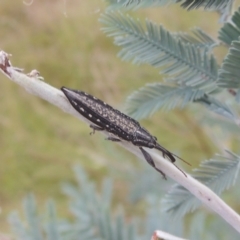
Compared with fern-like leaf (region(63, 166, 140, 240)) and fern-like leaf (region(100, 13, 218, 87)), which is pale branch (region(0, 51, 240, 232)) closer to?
fern-like leaf (region(100, 13, 218, 87))

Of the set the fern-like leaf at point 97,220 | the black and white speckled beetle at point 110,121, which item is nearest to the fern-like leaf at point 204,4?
the black and white speckled beetle at point 110,121

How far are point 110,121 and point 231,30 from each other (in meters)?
0.12

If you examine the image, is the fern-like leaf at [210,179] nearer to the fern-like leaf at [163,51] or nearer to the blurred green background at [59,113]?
the fern-like leaf at [163,51]

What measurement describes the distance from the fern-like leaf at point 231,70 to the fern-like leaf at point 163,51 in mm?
43

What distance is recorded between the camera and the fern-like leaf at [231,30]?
0.30 metres

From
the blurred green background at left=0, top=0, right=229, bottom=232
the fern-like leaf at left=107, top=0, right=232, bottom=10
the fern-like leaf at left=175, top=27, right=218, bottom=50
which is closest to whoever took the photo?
the fern-like leaf at left=107, top=0, right=232, bottom=10

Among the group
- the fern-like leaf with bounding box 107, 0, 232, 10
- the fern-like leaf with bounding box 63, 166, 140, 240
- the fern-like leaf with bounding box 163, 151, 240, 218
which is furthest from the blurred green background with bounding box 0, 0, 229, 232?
the fern-like leaf with bounding box 107, 0, 232, 10

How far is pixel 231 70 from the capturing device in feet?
1.02

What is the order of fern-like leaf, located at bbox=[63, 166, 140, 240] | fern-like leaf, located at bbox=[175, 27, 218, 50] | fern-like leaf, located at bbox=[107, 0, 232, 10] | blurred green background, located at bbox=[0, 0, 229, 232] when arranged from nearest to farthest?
fern-like leaf, located at bbox=[107, 0, 232, 10], fern-like leaf, located at bbox=[175, 27, 218, 50], fern-like leaf, located at bbox=[63, 166, 140, 240], blurred green background, located at bbox=[0, 0, 229, 232]

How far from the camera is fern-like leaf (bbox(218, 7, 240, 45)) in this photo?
295 mm

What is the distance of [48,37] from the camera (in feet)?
5.21

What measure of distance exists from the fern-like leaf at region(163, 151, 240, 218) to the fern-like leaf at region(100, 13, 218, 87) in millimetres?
76

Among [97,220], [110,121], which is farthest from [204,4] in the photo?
[97,220]

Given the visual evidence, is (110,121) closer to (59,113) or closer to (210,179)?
(210,179)
